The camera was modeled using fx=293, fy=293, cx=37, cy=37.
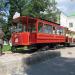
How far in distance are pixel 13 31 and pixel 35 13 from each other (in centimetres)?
2728

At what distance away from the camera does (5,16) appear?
52.0m

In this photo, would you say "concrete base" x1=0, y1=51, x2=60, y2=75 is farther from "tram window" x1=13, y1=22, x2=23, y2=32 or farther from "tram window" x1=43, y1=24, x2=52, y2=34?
"tram window" x1=43, y1=24, x2=52, y2=34

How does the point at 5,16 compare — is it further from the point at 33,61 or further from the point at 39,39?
the point at 33,61

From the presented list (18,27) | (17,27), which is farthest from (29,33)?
(17,27)

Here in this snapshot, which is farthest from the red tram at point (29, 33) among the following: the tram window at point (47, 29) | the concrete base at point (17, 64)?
the concrete base at point (17, 64)

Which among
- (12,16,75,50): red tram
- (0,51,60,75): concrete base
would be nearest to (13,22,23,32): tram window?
(12,16,75,50): red tram

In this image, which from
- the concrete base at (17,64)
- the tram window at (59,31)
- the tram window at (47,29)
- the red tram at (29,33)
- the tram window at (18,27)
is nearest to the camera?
the concrete base at (17,64)

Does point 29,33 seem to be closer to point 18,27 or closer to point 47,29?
point 18,27

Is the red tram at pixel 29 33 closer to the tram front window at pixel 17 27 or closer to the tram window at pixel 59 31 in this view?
the tram front window at pixel 17 27

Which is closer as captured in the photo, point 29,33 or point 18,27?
point 29,33

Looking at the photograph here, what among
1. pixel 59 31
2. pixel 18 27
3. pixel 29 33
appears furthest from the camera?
pixel 59 31

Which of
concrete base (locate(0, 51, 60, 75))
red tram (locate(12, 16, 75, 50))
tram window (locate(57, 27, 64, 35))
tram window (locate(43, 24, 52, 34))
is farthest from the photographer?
tram window (locate(57, 27, 64, 35))

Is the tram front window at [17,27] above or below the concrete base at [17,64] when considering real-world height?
above

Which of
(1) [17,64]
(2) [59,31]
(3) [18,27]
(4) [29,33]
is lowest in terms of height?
(1) [17,64]
